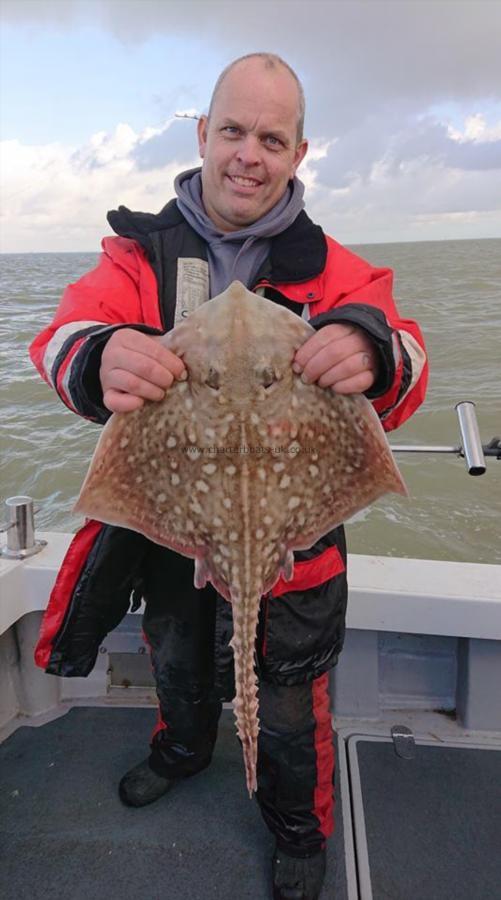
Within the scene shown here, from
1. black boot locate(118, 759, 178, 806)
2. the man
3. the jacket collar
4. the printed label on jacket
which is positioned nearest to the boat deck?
black boot locate(118, 759, 178, 806)

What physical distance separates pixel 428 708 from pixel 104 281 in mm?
2865

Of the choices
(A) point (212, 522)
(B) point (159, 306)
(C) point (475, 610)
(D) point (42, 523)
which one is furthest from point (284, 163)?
(D) point (42, 523)

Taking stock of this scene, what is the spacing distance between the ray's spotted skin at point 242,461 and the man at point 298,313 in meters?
0.29

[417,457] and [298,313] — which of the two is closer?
[298,313]

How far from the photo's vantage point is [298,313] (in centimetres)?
239

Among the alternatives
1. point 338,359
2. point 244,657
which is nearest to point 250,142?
point 338,359

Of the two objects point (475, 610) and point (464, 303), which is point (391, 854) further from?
point (464, 303)

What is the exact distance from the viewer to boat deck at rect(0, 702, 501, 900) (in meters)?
2.61

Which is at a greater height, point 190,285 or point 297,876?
point 190,285

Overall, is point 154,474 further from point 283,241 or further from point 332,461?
point 283,241

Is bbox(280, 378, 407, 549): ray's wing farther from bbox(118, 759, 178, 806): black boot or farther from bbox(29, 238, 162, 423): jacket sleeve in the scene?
bbox(118, 759, 178, 806): black boot

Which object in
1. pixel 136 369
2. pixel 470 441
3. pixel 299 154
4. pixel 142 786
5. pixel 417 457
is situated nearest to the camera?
pixel 136 369

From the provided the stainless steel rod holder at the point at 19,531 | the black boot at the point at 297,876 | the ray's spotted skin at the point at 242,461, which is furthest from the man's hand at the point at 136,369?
the black boot at the point at 297,876

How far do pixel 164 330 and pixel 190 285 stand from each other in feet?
0.65
